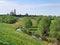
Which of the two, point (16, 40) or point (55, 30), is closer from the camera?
point (16, 40)

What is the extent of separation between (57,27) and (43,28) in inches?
377

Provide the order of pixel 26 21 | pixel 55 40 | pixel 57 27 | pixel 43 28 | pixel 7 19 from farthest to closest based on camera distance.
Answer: pixel 7 19 → pixel 26 21 → pixel 43 28 → pixel 57 27 → pixel 55 40

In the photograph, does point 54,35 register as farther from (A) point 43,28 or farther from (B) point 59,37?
(A) point 43,28

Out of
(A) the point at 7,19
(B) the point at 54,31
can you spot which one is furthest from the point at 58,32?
(A) the point at 7,19

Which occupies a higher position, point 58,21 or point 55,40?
point 58,21

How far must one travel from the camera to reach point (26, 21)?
108500 mm

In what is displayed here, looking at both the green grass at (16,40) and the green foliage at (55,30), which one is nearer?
the green grass at (16,40)

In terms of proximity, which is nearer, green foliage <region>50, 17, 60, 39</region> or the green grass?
the green grass

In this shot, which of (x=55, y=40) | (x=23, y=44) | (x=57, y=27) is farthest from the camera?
(x=57, y=27)

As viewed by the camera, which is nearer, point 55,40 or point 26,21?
point 55,40

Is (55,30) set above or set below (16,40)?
below

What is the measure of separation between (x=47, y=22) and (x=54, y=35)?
14862 mm

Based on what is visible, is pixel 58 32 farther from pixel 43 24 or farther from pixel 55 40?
pixel 43 24

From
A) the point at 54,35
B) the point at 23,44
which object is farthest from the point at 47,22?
the point at 23,44
